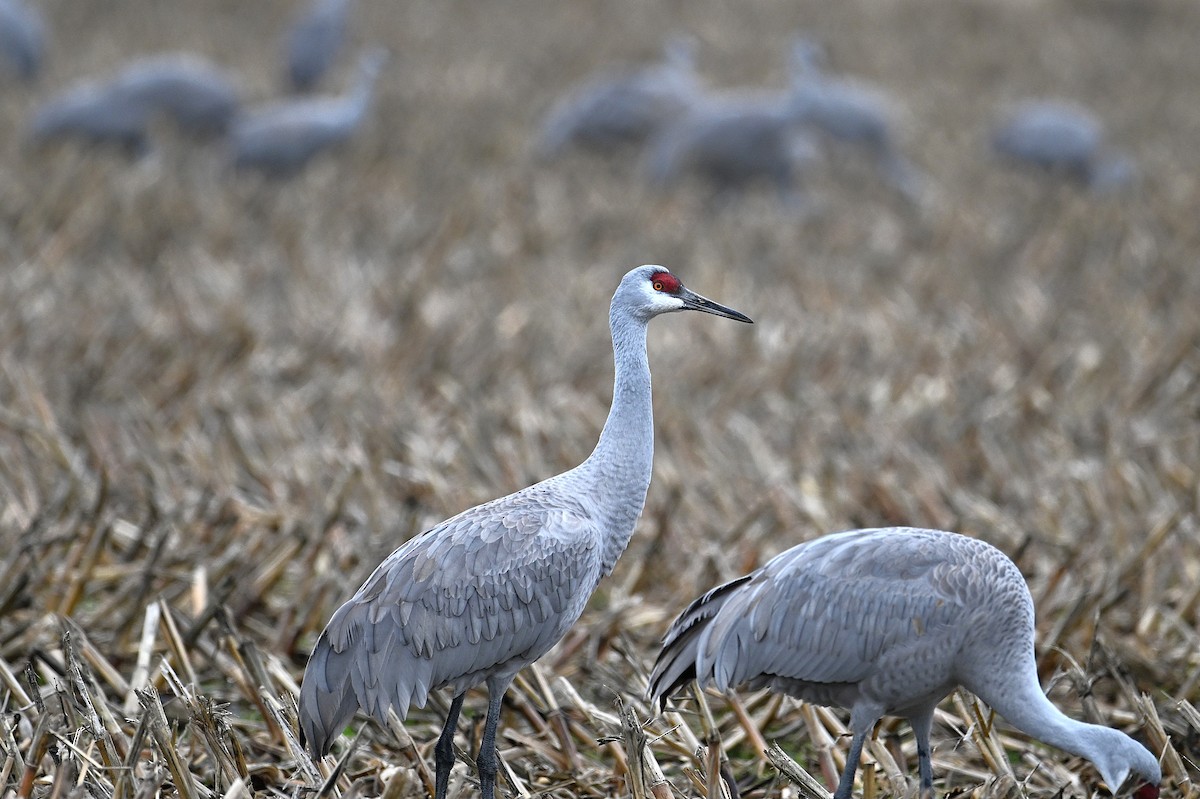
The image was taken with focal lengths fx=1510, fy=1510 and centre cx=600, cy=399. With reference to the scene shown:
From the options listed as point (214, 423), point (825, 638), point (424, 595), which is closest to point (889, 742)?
point (825, 638)

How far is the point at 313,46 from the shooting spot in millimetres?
12766

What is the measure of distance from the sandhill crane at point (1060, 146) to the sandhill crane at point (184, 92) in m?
6.02

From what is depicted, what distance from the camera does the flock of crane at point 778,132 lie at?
33.7 feet

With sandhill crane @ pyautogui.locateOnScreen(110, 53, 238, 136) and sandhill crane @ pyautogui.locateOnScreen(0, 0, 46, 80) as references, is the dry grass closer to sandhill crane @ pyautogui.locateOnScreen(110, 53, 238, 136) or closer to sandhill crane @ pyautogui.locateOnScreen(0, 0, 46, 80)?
sandhill crane @ pyautogui.locateOnScreen(110, 53, 238, 136)

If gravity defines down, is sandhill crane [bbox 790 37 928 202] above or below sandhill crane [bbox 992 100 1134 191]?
above

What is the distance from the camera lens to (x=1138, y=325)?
7.05 metres

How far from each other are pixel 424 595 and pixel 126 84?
336 inches

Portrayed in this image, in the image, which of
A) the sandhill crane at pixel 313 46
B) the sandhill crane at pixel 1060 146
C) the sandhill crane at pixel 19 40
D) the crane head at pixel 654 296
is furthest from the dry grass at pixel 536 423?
the sandhill crane at pixel 313 46

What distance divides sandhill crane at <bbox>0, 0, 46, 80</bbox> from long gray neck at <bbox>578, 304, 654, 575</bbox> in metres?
10.5

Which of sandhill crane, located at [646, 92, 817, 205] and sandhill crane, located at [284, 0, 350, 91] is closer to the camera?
sandhill crane, located at [646, 92, 817, 205]

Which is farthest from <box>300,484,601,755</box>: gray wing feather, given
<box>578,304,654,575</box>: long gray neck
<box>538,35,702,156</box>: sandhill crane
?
<box>538,35,702,156</box>: sandhill crane

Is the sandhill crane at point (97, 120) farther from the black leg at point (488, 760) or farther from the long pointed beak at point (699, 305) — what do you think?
the black leg at point (488, 760)

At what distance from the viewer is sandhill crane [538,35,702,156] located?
37.2ft

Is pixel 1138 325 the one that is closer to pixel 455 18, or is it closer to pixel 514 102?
pixel 514 102
